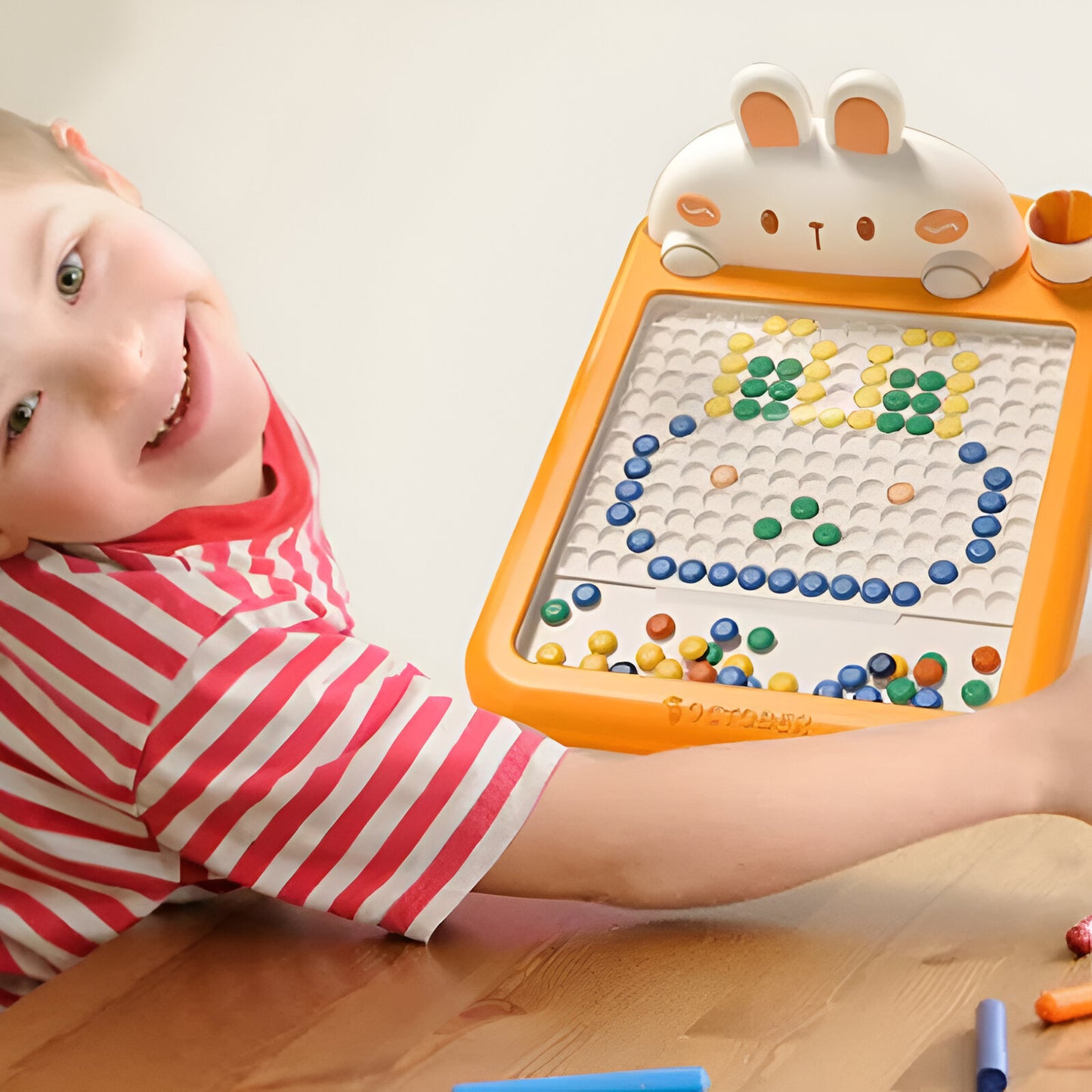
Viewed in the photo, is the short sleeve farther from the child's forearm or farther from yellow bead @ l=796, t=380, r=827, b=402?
yellow bead @ l=796, t=380, r=827, b=402

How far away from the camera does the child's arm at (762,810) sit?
454 mm

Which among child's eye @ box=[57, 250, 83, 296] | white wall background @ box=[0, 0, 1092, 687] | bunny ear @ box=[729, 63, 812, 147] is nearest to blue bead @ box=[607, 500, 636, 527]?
white wall background @ box=[0, 0, 1092, 687]

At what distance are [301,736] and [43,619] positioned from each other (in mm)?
89

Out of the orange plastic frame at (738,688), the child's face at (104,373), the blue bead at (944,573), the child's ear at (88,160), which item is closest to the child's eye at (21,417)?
the child's face at (104,373)

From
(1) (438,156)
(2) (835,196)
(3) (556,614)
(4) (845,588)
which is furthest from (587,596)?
(1) (438,156)

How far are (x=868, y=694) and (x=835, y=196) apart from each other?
0.29 metres

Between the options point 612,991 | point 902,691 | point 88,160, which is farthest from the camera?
point 902,691

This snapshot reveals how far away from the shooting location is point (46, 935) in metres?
0.50

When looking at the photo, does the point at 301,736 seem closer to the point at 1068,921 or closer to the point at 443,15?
the point at 1068,921

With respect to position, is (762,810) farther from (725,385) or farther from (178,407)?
(725,385)

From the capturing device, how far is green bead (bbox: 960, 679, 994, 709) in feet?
2.13

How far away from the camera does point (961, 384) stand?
0.77m

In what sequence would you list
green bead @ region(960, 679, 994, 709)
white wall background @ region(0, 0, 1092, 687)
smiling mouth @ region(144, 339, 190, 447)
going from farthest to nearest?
white wall background @ region(0, 0, 1092, 687)
green bead @ region(960, 679, 994, 709)
smiling mouth @ region(144, 339, 190, 447)

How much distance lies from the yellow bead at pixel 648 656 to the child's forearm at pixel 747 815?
23 cm
